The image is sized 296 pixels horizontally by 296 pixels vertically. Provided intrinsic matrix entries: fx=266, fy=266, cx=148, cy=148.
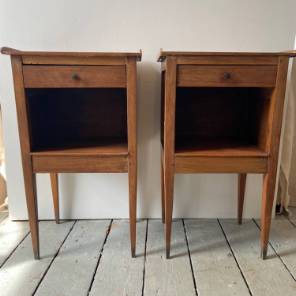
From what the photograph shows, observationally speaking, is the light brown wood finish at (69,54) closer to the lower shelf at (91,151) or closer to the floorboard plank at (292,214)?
the lower shelf at (91,151)

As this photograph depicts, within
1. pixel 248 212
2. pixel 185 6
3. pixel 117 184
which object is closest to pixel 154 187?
pixel 117 184

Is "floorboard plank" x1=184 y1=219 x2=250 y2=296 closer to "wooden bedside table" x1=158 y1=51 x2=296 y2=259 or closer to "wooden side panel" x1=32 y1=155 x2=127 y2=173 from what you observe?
"wooden bedside table" x1=158 y1=51 x2=296 y2=259

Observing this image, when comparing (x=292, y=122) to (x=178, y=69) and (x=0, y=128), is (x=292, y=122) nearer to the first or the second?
(x=178, y=69)

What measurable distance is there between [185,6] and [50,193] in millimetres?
1059

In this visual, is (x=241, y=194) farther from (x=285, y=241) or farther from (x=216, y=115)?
(x=216, y=115)

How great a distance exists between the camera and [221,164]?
92 cm

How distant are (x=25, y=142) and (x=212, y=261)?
805mm

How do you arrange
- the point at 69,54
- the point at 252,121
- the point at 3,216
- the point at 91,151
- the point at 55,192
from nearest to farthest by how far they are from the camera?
1. the point at 69,54
2. the point at 91,151
3. the point at 252,121
4. the point at 55,192
5. the point at 3,216

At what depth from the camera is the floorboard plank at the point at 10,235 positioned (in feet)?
3.50

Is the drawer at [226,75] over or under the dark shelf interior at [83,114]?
over

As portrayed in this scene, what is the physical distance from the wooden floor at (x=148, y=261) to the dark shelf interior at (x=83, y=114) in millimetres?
431

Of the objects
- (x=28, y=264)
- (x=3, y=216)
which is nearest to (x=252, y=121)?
(x=28, y=264)

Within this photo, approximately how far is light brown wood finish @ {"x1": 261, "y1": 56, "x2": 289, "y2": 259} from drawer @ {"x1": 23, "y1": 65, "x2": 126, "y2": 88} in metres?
0.51

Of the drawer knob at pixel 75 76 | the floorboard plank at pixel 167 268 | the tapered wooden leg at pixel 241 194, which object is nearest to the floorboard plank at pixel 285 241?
the tapered wooden leg at pixel 241 194
